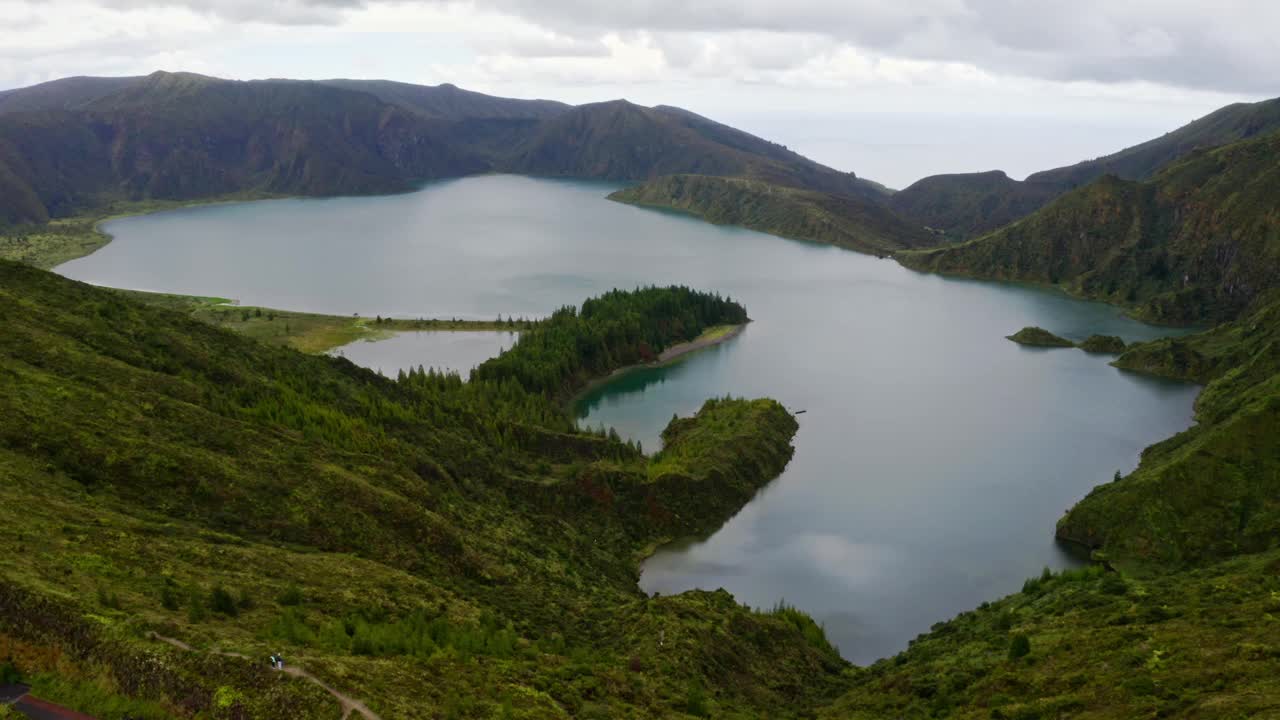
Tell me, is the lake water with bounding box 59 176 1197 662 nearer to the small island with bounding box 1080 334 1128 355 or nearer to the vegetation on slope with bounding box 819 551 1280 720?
the small island with bounding box 1080 334 1128 355

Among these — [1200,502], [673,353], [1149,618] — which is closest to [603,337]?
[673,353]

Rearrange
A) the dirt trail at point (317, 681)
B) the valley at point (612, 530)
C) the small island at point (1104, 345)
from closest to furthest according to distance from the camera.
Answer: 1. the dirt trail at point (317, 681)
2. the valley at point (612, 530)
3. the small island at point (1104, 345)

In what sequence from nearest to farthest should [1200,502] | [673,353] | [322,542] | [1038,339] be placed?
[322,542]
[1200,502]
[673,353]
[1038,339]

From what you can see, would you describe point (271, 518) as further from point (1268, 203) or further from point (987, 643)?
point (1268, 203)

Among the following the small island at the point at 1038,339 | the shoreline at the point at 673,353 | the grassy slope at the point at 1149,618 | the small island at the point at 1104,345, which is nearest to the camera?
the grassy slope at the point at 1149,618

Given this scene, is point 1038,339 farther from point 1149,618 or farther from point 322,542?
point 322,542

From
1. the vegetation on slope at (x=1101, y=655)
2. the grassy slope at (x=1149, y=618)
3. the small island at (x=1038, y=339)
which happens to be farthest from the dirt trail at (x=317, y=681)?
the small island at (x=1038, y=339)

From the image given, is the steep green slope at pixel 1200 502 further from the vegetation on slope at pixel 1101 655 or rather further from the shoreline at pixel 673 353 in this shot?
the shoreline at pixel 673 353
